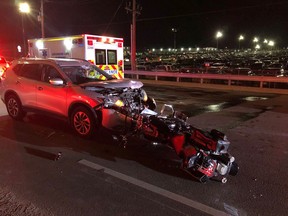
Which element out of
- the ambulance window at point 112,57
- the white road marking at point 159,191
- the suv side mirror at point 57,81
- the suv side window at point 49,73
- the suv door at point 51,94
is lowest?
the white road marking at point 159,191

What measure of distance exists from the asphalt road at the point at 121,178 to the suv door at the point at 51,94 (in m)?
0.60

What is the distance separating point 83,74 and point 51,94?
3.40ft

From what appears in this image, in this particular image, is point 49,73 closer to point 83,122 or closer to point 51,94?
point 51,94

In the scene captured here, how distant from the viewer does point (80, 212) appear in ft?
12.7

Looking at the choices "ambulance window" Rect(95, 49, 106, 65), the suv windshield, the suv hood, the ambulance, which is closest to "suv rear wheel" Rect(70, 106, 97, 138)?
the suv hood

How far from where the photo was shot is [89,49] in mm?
13359

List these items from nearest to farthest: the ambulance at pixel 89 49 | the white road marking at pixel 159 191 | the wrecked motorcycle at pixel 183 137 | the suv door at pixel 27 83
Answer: the white road marking at pixel 159 191 → the wrecked motorcycle at pixel 183 137 → the suv door at pixel 27 83 → the ambulance at pixel 89 49

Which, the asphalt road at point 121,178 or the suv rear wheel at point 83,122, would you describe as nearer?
the asphalt road at point 121,178

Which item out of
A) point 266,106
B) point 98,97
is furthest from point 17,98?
point 266,106

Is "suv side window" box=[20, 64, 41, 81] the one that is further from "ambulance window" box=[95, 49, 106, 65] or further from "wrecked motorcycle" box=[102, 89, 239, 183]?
"ambulance window" box=[95, 49, 106, 65]

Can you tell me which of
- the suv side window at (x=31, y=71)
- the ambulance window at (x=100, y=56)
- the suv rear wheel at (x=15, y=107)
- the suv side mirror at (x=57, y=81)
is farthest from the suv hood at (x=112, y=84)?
the ambulance window at (x=100, y=56)

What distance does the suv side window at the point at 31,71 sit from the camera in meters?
7.94

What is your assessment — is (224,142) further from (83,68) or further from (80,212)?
(83,68)

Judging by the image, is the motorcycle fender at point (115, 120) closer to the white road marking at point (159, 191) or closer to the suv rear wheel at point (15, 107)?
the white road marking at point (159, 191)
